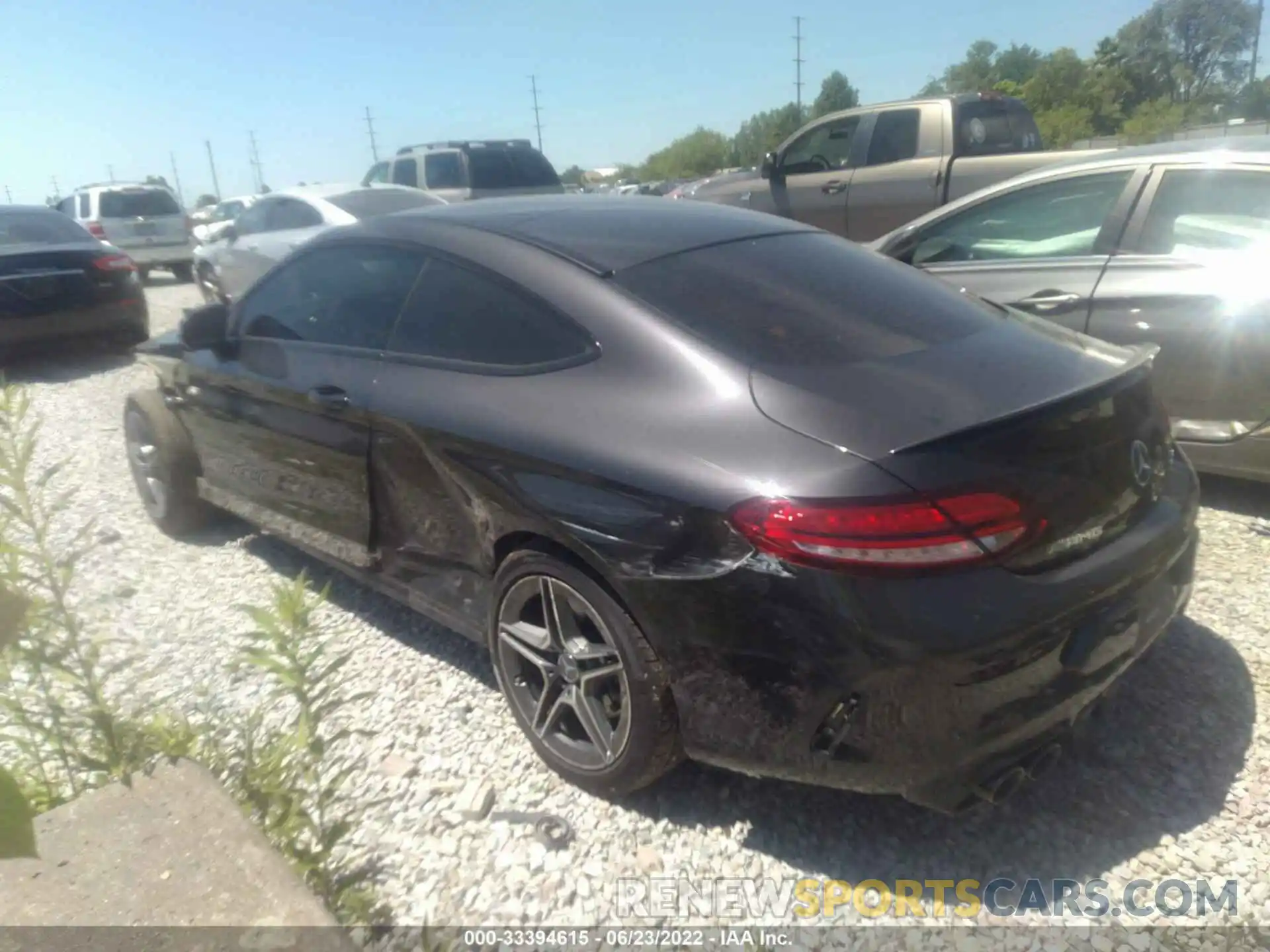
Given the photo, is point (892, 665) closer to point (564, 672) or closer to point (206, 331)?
point (564, 672)

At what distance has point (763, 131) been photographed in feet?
260

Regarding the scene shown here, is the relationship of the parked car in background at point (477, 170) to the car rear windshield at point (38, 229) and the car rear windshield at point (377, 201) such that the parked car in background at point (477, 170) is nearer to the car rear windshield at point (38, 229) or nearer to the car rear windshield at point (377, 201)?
the car rear windshield at point (377, 201)

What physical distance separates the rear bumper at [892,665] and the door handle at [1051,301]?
2.16m

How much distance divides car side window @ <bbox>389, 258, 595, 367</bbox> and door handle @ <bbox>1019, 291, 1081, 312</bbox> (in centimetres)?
253

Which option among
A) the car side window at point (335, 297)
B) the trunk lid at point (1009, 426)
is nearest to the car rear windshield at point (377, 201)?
the car side window at point (335, 297)

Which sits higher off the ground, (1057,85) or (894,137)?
(1057,85)

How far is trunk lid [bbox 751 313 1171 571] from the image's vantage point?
2154 mm

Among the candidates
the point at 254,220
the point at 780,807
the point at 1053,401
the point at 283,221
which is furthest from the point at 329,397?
the point at 254,220

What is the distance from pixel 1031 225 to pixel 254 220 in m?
8.32

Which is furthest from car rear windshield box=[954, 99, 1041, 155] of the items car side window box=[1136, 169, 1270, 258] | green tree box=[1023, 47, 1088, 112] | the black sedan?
green tree box=[1023, 47, 1088, 112]

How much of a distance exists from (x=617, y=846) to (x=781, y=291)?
1.59 meters

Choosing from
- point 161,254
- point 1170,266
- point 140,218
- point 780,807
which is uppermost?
point 140,218

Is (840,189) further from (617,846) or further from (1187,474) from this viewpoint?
(617,846)

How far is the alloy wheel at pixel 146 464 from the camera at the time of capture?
468 centimetres
